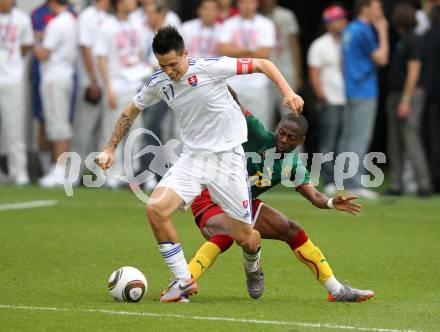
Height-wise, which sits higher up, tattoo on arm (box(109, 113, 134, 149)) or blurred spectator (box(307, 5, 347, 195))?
tattoo on arm (box(109, 113, 134, 149))

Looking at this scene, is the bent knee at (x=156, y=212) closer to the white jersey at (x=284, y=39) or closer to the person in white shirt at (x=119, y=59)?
the person in white shirt at (x=119, y=59)

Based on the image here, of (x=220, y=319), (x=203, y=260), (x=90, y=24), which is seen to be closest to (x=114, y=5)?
(x=90, y=24)

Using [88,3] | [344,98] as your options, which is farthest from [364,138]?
[88,3]

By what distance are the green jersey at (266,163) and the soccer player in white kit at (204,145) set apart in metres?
0.31

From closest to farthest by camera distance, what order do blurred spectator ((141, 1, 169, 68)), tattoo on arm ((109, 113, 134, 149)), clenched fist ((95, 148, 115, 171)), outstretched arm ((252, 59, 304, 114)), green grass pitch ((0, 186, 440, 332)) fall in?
green grass pitch ((0, 186, 440, 332)), outstretched arm ((252, 59, 304, 114)), clenched fist ((95, 148, 115, 171)), tattoo on arm ((109, 113, 134, 149)), blurred spectator ((141, 1, 169, 68))

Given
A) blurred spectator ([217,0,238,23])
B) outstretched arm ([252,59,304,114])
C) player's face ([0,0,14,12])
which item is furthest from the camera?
blurred spectator ([217,0,238,23])

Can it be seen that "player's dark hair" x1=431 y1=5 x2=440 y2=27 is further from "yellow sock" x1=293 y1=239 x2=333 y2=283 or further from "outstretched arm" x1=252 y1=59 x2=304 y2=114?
"outstretched arm" x1=252 y1=59 x2=304 y2=114

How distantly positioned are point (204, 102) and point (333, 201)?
127cm

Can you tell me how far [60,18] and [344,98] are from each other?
177 inches

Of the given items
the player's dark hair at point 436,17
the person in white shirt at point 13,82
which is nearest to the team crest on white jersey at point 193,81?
the person in white shirt at point 13,82

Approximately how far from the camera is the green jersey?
370 inches

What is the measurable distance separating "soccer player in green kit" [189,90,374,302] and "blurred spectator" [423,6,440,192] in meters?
8.03

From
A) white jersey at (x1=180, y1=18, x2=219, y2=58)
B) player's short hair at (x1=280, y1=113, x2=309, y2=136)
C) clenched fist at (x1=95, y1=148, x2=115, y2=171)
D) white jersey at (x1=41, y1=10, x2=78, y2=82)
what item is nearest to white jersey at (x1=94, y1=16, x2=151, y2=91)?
white jersey at (x1=41, y1=10, x2=78, y2=82)

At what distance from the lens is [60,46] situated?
58.1 feet
